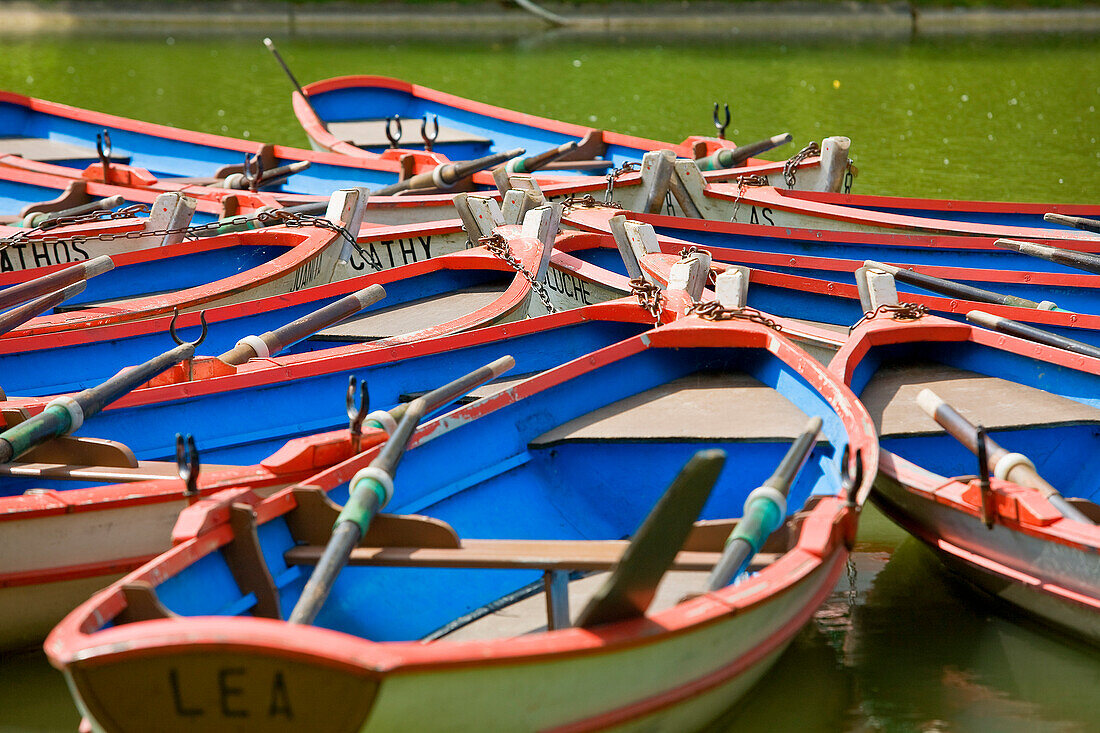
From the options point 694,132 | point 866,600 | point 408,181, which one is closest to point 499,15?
point 694,132

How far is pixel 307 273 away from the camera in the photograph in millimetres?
6570

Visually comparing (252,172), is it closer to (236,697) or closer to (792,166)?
(792,166)

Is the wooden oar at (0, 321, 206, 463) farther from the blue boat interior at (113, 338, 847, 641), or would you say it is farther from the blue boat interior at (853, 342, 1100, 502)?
the blue boat interior at (853, 342, 1100, 502)

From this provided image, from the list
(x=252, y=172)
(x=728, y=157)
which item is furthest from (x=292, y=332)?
(x=728, y=157)

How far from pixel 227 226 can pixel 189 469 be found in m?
3.30

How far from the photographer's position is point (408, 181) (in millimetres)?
8789

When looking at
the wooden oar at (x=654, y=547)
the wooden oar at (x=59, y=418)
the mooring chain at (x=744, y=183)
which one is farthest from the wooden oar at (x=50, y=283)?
the mooring chain at (x=744, y=183)

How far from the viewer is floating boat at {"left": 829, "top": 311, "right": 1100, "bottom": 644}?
385 cm

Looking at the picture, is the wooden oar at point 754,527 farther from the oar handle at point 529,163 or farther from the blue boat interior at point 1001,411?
the oar handle at point 529,163

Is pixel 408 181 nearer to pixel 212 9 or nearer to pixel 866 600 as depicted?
pixel 866 600

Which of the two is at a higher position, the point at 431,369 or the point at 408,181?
the point at 408,181

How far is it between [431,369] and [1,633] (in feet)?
6.54

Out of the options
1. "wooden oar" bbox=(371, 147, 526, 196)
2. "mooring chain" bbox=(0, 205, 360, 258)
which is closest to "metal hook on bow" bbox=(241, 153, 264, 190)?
"wooden oar" bbox=(371, 147, 526, 196)

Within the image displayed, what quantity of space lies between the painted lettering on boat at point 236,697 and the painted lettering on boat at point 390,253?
4450 millimetres
